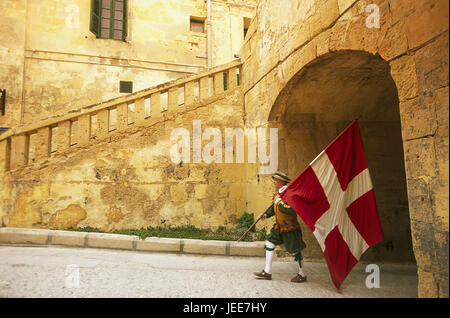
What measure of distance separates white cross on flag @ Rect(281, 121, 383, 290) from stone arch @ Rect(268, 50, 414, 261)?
1299 millimetres

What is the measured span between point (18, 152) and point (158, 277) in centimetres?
374

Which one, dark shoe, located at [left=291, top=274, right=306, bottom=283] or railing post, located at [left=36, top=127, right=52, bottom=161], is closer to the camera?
dark shoe, located at [left=291, top=274, right=306, bottom=283]

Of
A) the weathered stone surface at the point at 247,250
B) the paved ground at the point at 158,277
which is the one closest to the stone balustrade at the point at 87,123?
the paved ground at the point at 158,277

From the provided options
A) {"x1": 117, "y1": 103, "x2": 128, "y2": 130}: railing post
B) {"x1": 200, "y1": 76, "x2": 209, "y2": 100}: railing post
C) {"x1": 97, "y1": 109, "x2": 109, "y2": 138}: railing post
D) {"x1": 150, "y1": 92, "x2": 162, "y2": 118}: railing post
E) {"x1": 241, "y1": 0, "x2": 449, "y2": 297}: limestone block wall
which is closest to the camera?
{"x1": 241, "y1": 0, "x2": 449, "y2": 297}: limestone block wall

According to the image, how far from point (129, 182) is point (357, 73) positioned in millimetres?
4468

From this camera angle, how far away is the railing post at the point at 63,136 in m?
5.13


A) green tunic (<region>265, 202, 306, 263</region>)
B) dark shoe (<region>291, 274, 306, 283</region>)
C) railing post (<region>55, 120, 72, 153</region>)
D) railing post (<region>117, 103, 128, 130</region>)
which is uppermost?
railing post (<region>117, 103, 128, 130</region>)

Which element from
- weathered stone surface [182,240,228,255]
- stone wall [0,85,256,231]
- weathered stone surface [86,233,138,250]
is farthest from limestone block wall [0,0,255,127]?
weathered stone surface [182,240,228,255]

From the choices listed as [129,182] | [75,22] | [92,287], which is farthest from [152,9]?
[92,287]

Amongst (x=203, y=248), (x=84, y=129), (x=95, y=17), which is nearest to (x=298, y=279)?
(x=203, y=248)

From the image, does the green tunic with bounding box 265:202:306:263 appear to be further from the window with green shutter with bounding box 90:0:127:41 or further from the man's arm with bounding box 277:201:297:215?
the window with green shutter with bounding box 90:0:127:41

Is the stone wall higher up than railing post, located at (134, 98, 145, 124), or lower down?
lower down

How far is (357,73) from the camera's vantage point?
154 inches

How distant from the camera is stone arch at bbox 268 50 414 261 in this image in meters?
4.40
